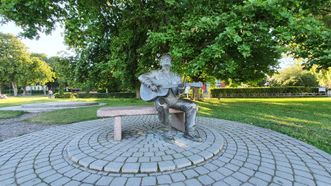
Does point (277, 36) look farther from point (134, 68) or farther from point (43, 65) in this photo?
point (43, 65)

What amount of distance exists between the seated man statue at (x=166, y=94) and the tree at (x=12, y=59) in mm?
37224

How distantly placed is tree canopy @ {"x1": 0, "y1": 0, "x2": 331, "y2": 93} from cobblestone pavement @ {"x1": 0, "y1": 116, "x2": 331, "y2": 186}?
1.53 meters

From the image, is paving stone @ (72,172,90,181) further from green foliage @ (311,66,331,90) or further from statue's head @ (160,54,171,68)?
green foliage @ (311,66,331,90)

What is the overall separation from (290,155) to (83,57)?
4.88 meters

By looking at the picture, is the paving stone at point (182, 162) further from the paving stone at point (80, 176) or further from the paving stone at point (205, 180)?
the paving stone at point (80, 176)

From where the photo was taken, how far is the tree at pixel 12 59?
31.8m

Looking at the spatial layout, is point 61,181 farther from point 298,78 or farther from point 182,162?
point 298,78

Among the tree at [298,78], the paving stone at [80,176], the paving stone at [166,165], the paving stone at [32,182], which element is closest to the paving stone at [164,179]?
the paving stone at [166,165]

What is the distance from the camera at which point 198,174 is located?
8.28ft

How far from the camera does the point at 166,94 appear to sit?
384 cm

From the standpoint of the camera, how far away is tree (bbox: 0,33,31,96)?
3184cm

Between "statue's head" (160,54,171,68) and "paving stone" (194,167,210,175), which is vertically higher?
"statue's head" (160,54,171,68)

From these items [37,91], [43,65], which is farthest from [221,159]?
A: [37,91]

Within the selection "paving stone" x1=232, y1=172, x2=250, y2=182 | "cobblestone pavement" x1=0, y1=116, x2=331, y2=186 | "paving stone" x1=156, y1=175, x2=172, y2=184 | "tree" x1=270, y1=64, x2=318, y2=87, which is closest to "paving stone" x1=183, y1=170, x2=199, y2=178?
"cobblestone pavement" x1=0, y1=116, x2=331, y2=186
